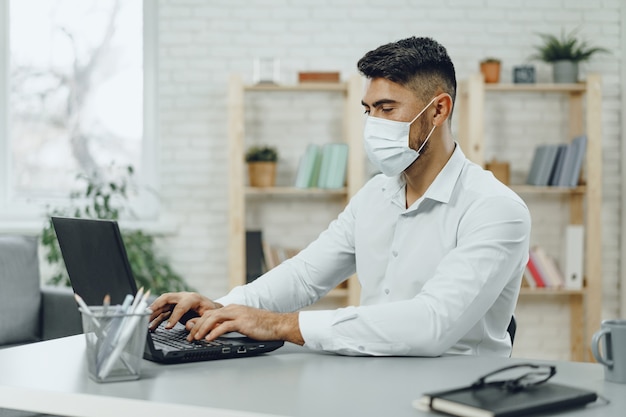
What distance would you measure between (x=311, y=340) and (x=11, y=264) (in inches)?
94.5

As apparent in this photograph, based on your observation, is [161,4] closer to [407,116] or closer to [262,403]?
[407,116]

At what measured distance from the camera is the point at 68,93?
482 centimetres

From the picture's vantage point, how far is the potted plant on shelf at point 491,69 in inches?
175

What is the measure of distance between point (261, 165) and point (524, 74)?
149cm

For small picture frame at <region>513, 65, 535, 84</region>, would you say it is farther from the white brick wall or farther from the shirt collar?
the shirt collar

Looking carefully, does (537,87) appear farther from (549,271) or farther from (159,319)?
(159,319)

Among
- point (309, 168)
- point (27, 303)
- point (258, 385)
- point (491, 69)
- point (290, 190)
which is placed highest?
point (491, 69)

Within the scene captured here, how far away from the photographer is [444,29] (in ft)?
15.2

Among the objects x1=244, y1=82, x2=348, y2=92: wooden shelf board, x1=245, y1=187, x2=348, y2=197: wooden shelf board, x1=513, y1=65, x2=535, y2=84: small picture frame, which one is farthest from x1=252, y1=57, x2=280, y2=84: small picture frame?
x1=513, y1=65, x2=535, y2=84: small picture frame

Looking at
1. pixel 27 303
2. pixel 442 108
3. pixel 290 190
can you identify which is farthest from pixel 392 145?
pixel 290 190

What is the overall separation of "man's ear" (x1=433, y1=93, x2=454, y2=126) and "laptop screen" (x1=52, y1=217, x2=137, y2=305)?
3.02 feet

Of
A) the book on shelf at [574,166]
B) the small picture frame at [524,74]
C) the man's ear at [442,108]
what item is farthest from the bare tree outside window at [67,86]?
the man's ear at [442,108]

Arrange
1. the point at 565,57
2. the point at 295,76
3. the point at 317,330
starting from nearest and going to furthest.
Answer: the point at 317,330, the point at 565,57, the point at 295,76

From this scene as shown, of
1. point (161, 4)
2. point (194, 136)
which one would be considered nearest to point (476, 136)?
point (194, 136)
